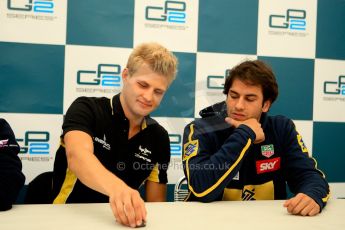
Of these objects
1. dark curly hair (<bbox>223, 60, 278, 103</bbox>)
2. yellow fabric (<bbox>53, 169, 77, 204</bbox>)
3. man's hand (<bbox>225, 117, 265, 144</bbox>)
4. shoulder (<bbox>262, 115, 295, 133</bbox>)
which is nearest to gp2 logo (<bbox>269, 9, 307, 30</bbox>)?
dark curly hair (<bbox>223, 60, 278, 103</bbox>)

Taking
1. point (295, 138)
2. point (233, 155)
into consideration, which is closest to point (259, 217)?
point (233, 155)

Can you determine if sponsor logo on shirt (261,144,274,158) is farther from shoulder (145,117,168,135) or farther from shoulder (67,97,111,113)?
shoulder (67,97,111,113)

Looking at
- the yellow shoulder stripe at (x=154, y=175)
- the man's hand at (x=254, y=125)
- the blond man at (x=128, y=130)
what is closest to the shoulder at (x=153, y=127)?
the blond man at (x=128, y=130)

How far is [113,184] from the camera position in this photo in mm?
927

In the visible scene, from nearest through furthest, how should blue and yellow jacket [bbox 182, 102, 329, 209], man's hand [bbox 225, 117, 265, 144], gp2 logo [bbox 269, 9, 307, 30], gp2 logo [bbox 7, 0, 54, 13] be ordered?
blue and yellow jacket [bbox 182, 102, 329, 209] → man's hand [bbox 225, 117, 265, 144] → gp2 logo [bbox 7, 0, 54, 13] → gp2 logo [bbox 269, 9, 307, 30]

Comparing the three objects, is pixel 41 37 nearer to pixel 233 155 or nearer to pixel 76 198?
pixel 76 198

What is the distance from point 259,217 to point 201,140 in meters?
0.44

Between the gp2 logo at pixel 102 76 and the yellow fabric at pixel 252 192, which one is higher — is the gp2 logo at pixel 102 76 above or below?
above

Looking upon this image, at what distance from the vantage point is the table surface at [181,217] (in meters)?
0.85

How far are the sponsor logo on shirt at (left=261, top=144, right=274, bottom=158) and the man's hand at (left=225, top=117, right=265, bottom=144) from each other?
0.05 meters

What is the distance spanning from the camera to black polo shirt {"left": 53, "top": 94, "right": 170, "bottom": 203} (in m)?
1.37

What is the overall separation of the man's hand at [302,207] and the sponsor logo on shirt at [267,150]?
35cm

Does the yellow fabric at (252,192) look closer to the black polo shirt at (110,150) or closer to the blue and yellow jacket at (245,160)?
the blue and yellow jacket at (245,160)

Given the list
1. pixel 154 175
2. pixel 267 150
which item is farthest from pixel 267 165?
pixel 154 175
